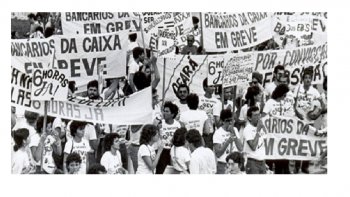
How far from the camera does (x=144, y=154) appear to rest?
41.0 ft

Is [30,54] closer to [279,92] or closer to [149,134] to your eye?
[149,134]

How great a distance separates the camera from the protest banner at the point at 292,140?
12633mm

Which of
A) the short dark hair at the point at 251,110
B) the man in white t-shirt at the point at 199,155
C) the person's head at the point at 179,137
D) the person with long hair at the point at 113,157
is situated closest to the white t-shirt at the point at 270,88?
the short dark hair at the point at 251,110

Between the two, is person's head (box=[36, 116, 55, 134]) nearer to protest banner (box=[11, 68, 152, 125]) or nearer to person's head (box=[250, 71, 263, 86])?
protest banner (box=[11, 68, 152, 125])

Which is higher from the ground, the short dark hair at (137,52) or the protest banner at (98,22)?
the protest banner at (98,22)

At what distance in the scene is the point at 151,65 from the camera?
12523 mm

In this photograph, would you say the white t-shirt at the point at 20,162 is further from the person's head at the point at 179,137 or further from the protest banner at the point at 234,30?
the protest banner at the point at 234,30

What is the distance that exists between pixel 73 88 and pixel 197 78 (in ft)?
5.40

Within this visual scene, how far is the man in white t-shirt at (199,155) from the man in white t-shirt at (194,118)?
7cm

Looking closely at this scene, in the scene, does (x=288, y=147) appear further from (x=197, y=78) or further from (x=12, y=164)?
(x=12, y=164)

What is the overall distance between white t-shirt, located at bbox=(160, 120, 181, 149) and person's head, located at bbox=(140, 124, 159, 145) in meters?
0.08

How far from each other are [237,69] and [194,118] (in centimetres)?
87

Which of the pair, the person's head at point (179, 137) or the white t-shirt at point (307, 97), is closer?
the person's head at point (179, 137)

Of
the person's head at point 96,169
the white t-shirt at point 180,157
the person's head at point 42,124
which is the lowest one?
the person's head at point 96,169
